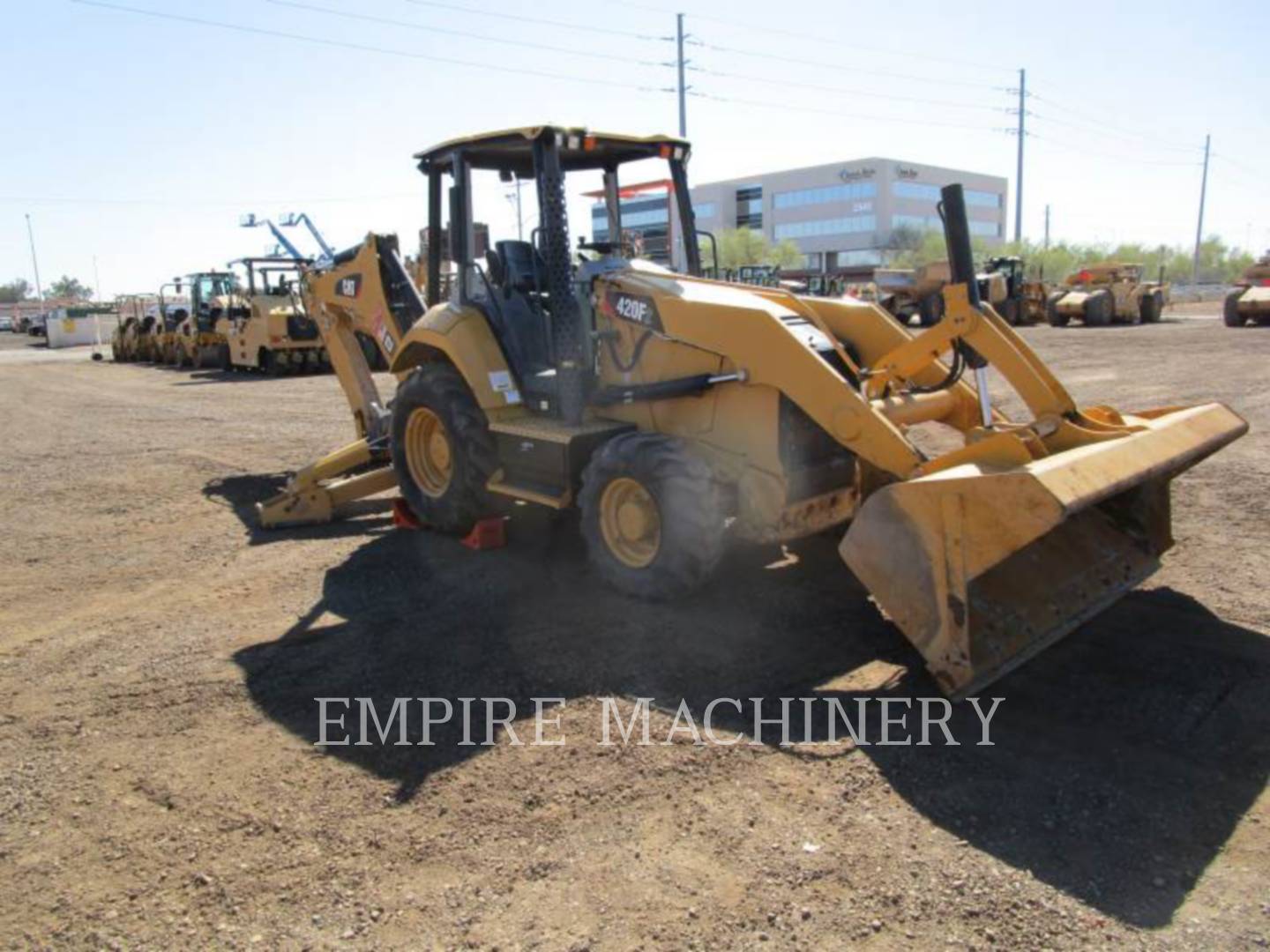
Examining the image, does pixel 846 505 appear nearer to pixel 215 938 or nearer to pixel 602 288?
pixel 602 288

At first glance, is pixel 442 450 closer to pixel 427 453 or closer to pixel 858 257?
pixel 427 453

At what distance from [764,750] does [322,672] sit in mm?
2254

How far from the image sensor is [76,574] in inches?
261

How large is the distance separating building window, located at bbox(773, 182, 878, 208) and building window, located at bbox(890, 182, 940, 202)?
2250mm

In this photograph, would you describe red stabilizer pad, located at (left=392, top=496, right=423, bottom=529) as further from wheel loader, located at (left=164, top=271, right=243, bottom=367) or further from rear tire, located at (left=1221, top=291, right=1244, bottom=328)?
rear tire, located at (left=1221, top=291, right=1244, bottom=328)

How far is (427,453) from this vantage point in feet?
23.5

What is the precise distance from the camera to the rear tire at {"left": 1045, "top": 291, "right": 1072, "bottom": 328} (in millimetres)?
33062

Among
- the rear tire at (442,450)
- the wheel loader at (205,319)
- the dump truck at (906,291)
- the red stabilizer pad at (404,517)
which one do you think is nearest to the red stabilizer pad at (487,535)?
the rear tire at (442,450)

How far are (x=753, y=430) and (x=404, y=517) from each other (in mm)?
3287

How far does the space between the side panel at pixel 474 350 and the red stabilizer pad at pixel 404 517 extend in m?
1.32

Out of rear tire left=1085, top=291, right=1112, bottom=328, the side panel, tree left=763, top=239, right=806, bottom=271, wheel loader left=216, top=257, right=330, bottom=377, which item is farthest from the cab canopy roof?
tree left=763, top=239, right=806, bottom=271

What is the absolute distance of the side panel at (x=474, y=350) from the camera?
253 inches

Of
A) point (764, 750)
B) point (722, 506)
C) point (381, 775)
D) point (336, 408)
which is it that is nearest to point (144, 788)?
point (381, 775)

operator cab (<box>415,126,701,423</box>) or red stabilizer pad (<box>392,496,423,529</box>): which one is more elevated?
operator cab (<box>415,126,701,423</box>)
